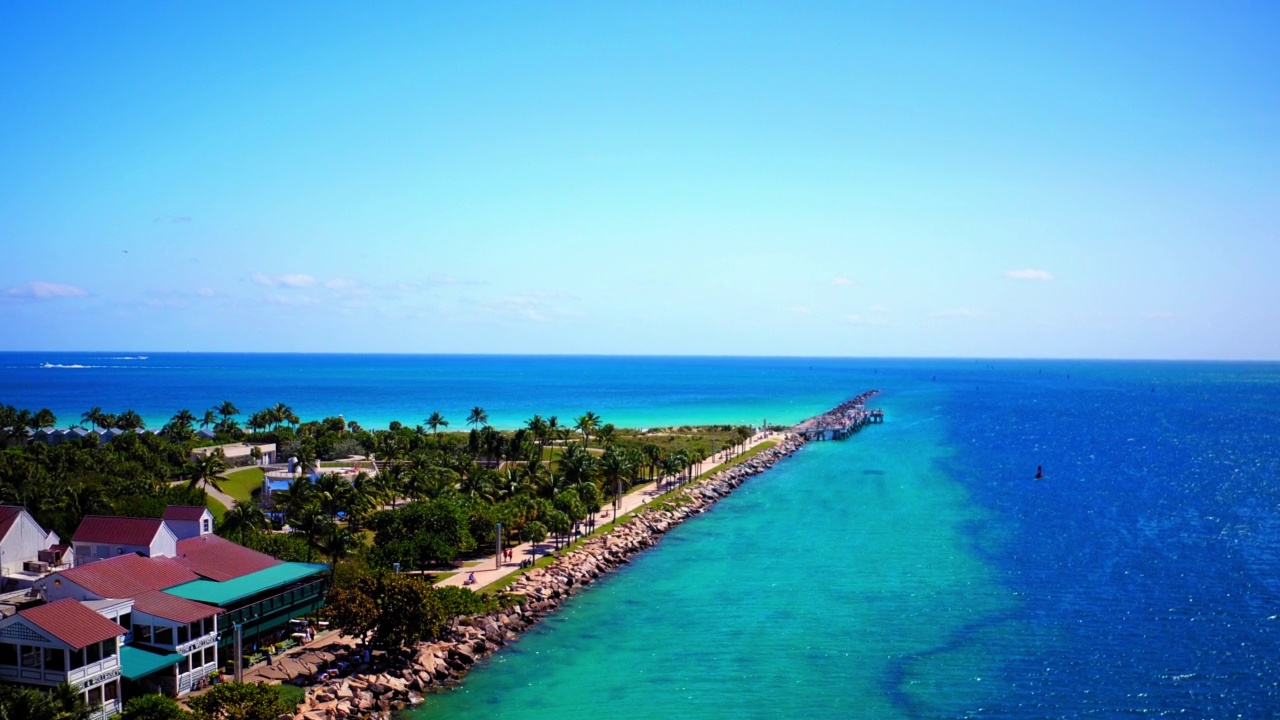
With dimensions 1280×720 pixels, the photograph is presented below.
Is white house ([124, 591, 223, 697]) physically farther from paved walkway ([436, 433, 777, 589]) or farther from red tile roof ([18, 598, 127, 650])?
paved walkway ([436, 433, 777, 589])

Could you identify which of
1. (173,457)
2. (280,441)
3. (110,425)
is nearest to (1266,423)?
(280,441)

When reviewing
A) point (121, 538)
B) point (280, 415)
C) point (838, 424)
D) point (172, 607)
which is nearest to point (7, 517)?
point (121, 538)

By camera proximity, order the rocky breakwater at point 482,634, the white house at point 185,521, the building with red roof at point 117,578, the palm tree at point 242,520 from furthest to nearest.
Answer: the palm tree at point 242,520, the white house at point 185,521, the rocky breakwater at point 482,634, the building with red roof at point 117,578

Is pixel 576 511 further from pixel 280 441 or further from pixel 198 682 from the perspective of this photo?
pixel 280 441

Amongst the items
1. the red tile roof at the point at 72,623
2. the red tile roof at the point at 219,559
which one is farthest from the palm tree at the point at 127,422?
the red tile roof at the point at 72,623

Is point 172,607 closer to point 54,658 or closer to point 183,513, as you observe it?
point 54,658

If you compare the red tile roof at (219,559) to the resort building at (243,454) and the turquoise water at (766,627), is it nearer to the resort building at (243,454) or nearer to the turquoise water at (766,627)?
the turquoise water at (766,627)

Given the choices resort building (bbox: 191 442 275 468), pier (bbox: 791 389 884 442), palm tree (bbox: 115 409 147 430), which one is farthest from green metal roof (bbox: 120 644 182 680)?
pier (bbox: 791 389 884 442)

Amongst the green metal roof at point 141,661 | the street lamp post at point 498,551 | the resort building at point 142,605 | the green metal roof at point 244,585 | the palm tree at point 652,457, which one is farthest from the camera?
the palm tree at point 652,457
